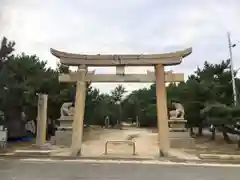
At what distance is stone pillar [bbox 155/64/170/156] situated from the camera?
17.8 meters

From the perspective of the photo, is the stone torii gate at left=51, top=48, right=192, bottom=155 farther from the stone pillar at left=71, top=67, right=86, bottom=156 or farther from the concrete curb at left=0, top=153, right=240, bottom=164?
the concrete curb at left=0, top=153, right=240, bottom=164

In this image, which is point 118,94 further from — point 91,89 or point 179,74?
point 179,74

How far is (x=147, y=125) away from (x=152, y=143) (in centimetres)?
2545

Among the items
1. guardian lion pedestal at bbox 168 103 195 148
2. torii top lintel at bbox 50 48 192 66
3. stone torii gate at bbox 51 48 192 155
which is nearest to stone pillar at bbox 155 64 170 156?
stone torii gate at bbox 51 48 192 155

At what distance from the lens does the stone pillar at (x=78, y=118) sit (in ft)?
59.0

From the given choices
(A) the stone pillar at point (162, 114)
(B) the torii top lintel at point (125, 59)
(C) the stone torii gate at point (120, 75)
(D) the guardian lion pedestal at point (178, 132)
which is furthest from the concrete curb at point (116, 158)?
(D) the guardian lion pedestal at point (178, 132)

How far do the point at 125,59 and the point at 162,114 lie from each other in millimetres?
3810

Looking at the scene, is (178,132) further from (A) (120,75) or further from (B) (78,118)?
(B) (78,118)

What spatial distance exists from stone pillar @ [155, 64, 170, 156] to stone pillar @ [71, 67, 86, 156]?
14.1 feet

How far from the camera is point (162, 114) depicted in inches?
709

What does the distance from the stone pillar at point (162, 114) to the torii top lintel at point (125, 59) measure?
0.54 metres

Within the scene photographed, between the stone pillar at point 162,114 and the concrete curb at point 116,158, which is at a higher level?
the stone pillar at point 162,114

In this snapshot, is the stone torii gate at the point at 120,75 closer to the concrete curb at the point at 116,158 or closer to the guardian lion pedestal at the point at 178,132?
the concrete curb at the point at 116,158

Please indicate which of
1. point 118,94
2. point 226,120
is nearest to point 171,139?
point 226,120
